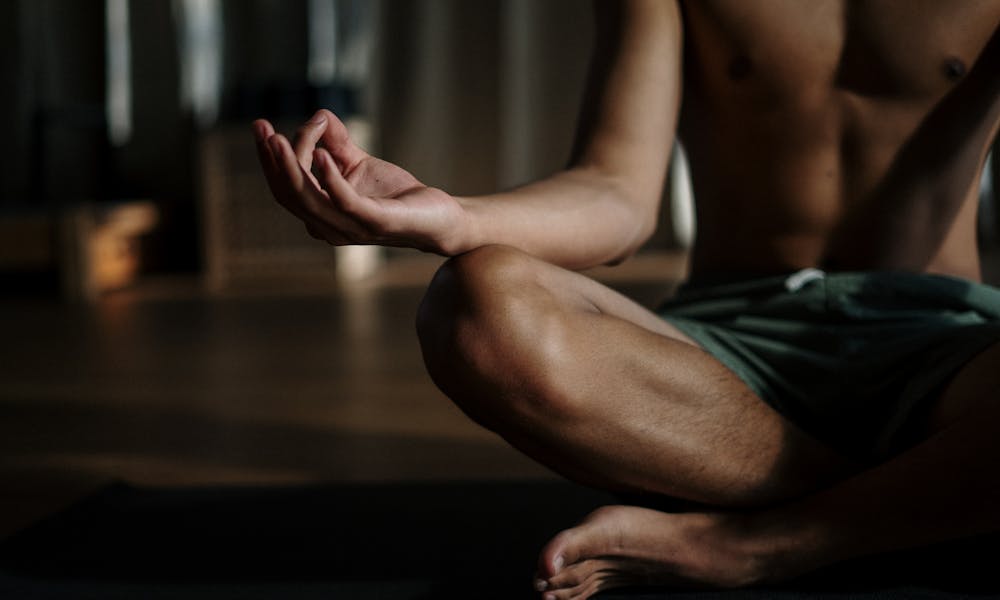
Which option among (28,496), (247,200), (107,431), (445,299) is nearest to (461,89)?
(247,200)

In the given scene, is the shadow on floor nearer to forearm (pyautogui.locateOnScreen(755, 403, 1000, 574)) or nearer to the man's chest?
forearm (pyautogui.locateOnScreen(755, 403, 1000, 574))

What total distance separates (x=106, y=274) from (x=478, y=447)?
2.44 metres

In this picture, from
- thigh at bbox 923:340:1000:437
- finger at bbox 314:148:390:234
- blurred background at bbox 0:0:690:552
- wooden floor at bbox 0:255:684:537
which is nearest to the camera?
finger at bbox 314:148:390:234

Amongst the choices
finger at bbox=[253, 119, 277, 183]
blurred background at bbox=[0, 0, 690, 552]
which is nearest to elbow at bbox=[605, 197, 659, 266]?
finger at bbox=[253, 119, 277, 183]

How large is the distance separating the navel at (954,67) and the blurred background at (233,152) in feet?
4.70

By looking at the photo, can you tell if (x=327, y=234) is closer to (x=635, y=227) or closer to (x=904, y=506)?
(x=635, y=227)

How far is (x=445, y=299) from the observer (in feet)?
2.84

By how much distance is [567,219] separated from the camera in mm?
976

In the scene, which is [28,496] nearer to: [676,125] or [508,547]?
[508,547]

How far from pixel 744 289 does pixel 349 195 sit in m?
0.48

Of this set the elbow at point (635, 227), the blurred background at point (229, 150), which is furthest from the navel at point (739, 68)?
the blurred background at point (229, 150)

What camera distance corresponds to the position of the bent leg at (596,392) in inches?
33.2

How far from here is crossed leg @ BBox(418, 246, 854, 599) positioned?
2.77 feet

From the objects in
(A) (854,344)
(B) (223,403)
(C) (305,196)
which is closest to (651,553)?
(A) (854,344)
